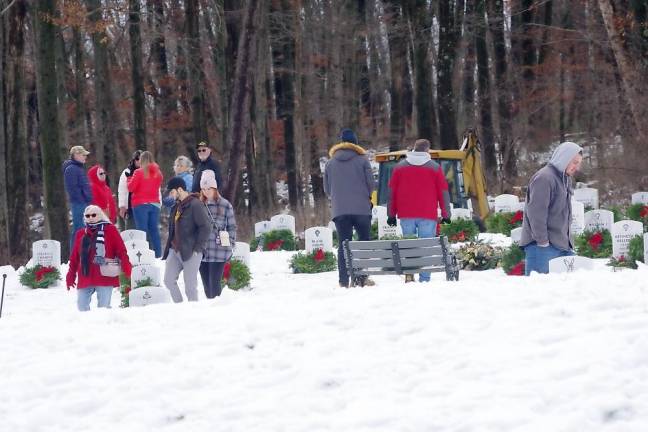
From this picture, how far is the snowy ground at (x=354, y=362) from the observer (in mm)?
6559

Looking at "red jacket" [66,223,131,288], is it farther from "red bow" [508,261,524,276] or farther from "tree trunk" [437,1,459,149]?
"tree trunk" [437,1,459,149]

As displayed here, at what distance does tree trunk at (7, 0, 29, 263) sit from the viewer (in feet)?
77.4

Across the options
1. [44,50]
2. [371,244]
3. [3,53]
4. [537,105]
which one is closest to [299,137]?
[537,105]

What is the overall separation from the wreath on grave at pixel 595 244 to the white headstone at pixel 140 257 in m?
5.93

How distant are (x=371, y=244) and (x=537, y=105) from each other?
2772cm

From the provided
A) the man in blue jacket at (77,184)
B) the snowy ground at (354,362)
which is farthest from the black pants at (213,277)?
the man in blue jacket at (77,184)

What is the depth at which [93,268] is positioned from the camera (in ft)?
38.8

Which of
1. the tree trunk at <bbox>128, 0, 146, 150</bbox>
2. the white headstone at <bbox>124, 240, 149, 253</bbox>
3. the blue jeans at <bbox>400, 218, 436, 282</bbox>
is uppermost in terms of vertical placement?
the tree trunk at <bbox>128, 0, 146, 150</bbox>

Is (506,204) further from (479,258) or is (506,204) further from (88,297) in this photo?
(88,297)

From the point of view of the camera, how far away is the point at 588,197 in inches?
843

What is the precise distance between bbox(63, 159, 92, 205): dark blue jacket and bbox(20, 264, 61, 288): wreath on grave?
44.3 inches

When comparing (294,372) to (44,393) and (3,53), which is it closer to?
(44,393)

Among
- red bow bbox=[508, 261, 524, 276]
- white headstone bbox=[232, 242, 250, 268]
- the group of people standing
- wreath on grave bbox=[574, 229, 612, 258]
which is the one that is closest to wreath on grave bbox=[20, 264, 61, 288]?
white headstone bbox=[232, 242, 250, 268]

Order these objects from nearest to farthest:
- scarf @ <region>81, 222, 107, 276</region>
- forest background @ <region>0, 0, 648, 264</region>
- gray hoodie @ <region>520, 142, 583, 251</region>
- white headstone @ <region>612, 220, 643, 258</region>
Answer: gray hoodie @ <region>520, 142, 583, 251</region> → scarf @ <region>81, 222, 107, 276</region> → white headstone @ <region>612, 220, 643, 258</region> → forest background @ <region>0, 0, 648, 264</region>
